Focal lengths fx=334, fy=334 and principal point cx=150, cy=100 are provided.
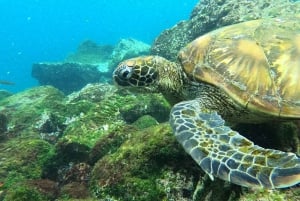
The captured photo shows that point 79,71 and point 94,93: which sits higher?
point 79,71

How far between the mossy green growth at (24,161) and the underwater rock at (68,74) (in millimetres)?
13032

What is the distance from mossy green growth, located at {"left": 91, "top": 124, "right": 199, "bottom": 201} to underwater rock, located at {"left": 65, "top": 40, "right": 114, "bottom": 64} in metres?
17.8

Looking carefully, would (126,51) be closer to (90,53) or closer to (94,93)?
(90,53)

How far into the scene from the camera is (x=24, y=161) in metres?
5.54

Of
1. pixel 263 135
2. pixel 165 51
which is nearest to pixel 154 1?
pixel 165 51

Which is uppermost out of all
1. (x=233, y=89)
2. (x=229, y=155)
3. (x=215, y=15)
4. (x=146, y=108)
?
(x=215, y=15)

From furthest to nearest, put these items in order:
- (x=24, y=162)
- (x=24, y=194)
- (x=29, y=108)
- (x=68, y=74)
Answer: (x=68, y=74) < (x=29, y=108) < (x=24, y=162) < (x=24, y=194)

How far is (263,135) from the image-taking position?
3.75m

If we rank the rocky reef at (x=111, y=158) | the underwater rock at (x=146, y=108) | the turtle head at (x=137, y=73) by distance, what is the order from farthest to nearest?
the underwater rock at (x=146, y=108) → the turtle head at (x=137, y=73) → the rocky reef at (x=111, y=158)

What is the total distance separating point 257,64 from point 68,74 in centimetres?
1617

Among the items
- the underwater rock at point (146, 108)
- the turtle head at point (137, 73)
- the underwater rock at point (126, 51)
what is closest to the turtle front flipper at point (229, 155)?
the turtle head at point (137, 73)

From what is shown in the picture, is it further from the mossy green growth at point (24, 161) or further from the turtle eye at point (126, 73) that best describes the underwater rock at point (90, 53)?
the turtle eye at point (126, 73)

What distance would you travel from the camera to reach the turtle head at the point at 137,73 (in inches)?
186

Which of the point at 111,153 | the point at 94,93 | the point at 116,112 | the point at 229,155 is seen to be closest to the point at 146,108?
the point at 116,112
